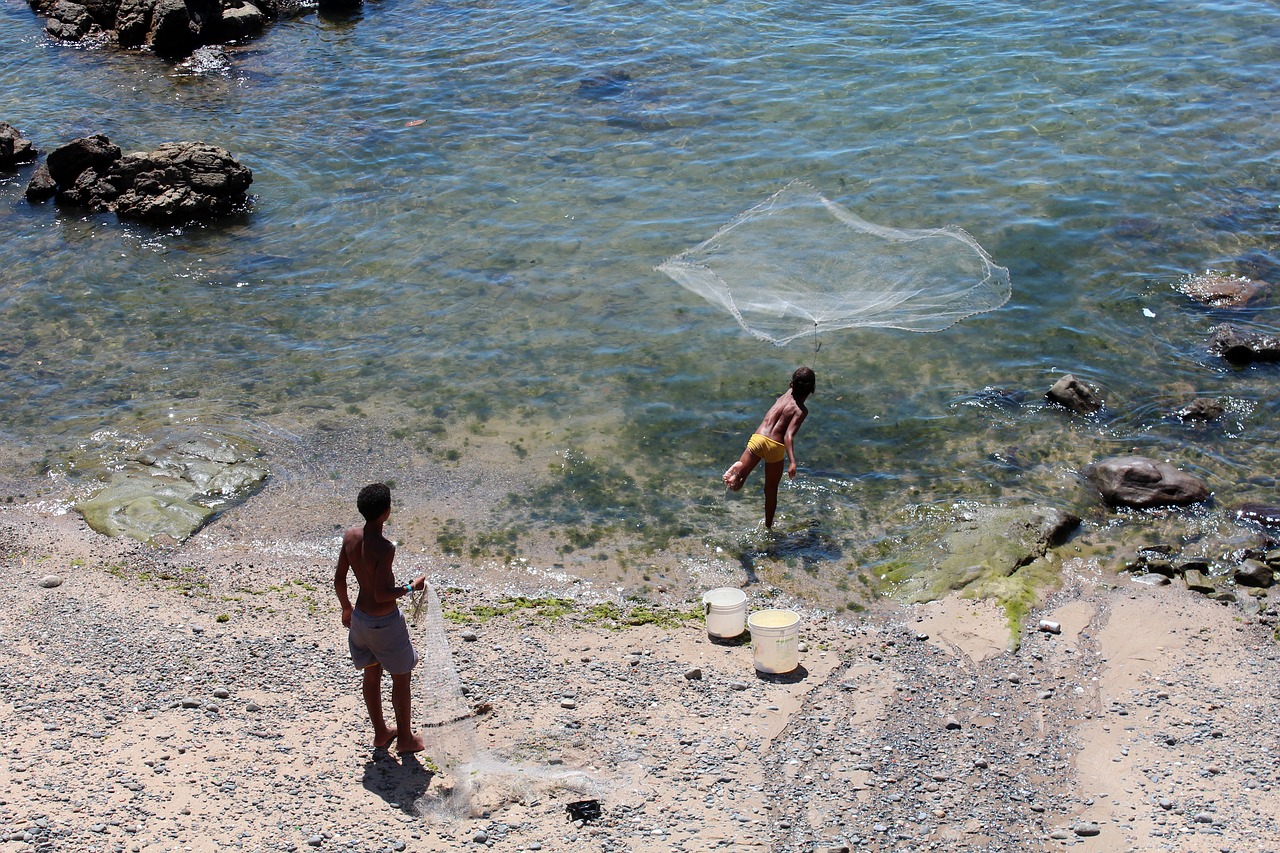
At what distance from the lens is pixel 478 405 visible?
41.5 feet

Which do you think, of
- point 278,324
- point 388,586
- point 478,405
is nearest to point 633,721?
point 388,586

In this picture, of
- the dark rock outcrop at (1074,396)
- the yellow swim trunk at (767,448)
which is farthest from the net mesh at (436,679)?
the dark rock outcrop at (1074,396)

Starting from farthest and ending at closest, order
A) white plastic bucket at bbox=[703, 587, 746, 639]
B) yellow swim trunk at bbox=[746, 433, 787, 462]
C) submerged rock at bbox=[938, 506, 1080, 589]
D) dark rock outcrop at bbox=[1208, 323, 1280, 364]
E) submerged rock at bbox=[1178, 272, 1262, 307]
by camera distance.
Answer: submerged rock at bbox=[1178, 272, 1262, 307] → dark rock outcrop at bbox=[1208, 323, 1280, 364] → yellow swim trunk at bbox=[746, 433, 787, 462] → submerged rock at bbox=[938, 506, 1080, 589] → white plastic bucket at bbox=[703, 587, 746, 639]

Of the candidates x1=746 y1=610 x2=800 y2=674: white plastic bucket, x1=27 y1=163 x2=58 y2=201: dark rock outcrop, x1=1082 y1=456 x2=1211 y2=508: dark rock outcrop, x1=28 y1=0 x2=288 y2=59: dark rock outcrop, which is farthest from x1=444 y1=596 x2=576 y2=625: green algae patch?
x1=28 y1=0 x2=288 y2=59: dark rock outcrop

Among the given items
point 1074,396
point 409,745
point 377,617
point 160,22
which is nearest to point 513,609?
point 409,745

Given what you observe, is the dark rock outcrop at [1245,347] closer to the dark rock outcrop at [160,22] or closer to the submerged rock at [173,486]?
the submerged rock at [173,486]

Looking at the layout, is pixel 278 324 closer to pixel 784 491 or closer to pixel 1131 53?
pixel 784 491

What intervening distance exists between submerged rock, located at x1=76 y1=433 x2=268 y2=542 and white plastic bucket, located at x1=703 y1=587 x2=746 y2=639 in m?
5.14

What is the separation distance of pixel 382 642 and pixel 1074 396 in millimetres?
8322

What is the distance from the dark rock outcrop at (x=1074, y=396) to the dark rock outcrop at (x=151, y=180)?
1241 cm

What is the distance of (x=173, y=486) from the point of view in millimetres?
11117

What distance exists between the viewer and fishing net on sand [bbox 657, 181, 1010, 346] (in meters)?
12.5

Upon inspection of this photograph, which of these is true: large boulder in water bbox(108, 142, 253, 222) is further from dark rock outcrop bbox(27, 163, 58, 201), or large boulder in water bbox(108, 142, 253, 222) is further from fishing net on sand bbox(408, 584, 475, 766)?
fishing net on sand bbox(408, 584, 475, 766)

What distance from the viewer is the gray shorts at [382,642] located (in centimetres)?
714
